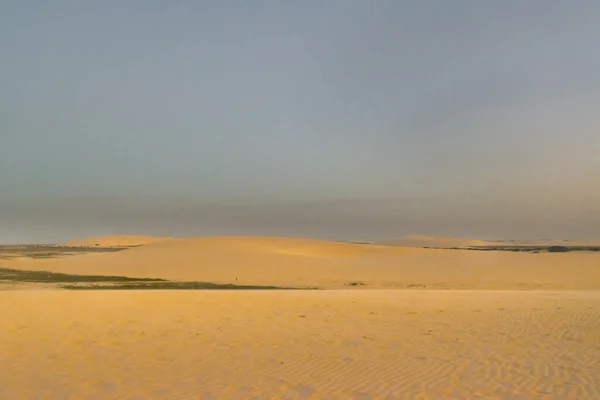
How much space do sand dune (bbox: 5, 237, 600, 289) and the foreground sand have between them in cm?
1532

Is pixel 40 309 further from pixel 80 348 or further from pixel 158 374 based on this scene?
pixel 158 374

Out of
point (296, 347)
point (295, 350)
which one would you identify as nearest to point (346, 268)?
point (296, 347)

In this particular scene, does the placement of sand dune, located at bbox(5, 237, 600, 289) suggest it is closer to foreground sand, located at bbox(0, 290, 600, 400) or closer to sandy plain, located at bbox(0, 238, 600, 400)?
sandy plain, located at bbox(0, 238, 600, 400)

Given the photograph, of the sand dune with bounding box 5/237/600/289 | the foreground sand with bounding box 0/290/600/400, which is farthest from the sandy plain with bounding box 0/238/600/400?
the sand dune with bounding box 5/237/600/289

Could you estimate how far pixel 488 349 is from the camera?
396 inches

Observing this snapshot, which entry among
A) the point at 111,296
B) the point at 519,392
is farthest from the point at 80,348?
the point at 111,296

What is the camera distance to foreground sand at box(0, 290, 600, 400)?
733 cm

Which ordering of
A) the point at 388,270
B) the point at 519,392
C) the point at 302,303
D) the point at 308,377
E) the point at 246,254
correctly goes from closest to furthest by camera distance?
the point at 519,392
the point at 308,377
the point at 302,303
the point at 388,270
the point at 246,254

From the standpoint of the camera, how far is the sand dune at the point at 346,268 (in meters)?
32.3

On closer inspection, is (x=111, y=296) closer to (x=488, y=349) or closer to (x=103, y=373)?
(x=103, y=373)

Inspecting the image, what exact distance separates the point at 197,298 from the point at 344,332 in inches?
310

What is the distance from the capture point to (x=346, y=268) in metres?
39.4

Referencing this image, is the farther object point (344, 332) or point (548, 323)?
point (548, 323)

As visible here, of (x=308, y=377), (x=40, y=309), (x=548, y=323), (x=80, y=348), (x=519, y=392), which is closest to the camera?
(x=519, y=392)
